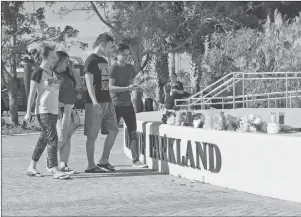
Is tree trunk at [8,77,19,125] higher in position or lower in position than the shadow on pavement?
higher

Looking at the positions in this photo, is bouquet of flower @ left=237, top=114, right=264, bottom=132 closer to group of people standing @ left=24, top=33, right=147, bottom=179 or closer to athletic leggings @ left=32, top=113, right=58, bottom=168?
group of people standing @ left=24, top=33, right=147, bottom=179

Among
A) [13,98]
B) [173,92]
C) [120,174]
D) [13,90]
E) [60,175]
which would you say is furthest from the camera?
[13,98]

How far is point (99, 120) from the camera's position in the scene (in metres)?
9.66

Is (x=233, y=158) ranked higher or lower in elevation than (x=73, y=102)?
lower

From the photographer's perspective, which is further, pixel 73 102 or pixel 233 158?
pixel 73 102

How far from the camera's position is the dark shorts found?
380 inches

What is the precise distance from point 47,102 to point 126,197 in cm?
223

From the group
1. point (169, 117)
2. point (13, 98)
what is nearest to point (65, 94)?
point (169, 117)

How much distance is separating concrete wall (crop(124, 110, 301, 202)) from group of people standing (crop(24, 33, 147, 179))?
2.30 ft

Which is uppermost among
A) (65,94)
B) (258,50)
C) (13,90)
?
(258,50)

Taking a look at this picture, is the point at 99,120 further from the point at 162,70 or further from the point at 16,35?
the point at 162,70

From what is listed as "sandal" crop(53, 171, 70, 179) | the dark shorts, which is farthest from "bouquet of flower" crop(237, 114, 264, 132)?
"sandal" crop(53, 171, 70, 179)

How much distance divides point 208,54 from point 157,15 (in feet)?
12.5

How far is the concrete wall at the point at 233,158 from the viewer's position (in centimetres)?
710
